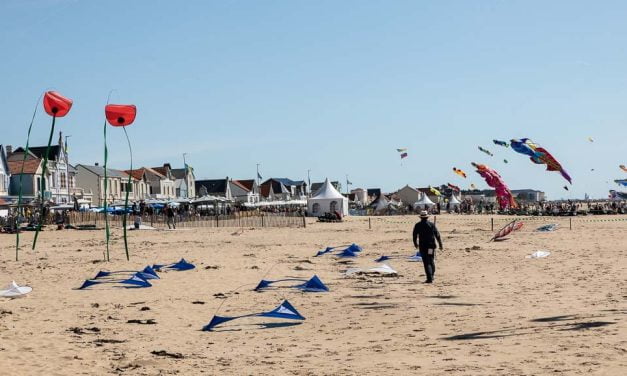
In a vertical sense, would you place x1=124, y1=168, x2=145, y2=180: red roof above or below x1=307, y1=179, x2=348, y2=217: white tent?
above

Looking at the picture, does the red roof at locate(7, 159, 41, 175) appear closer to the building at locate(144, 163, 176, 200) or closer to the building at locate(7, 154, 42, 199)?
the building at locate(7, 154, 42, 199)

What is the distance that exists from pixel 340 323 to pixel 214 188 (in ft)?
319

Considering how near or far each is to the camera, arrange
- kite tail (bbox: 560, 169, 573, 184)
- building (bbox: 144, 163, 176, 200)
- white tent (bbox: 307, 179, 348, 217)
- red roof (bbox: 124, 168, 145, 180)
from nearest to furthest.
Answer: kite tail (bbox: 560, 169, 573, 184) → white tent (bbox: 307, 179, 348, 217) → red roof (bbox: 124, 168, 145, 180) → building (bbox: 144, 163, 176, 200)

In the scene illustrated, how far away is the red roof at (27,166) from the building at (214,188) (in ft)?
141

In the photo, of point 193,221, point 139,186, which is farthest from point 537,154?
point 139,186

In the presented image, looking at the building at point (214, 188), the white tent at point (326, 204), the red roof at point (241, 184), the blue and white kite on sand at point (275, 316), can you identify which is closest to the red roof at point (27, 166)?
the white tent at point (326, 204)

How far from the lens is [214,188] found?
10631 cm

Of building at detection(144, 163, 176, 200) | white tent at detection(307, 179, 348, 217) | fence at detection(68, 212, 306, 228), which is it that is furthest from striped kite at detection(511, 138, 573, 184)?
building at detection(144, 163, 176, 200)

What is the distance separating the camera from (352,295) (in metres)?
12.9

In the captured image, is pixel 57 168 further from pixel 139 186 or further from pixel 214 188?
pixel 214 188

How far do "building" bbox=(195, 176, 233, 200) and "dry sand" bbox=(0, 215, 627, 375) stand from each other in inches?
3339

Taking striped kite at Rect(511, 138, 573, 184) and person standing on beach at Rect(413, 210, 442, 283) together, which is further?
striped kite at Rect(511, 138, 573, 184)

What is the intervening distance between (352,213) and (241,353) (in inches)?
2990

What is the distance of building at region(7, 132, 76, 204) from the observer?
2489 inches
